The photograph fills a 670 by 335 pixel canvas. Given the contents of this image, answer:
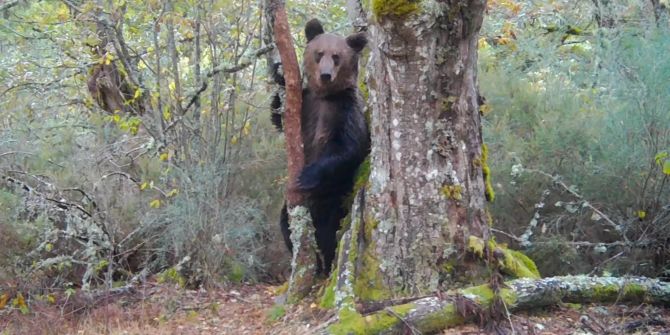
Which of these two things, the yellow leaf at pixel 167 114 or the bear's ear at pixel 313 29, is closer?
the bear's ear at pixel 313 29

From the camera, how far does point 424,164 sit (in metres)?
5.85

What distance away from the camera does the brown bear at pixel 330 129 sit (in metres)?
7.33

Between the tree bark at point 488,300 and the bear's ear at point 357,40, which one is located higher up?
the bear's ear at point 357,40

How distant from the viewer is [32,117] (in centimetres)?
1016

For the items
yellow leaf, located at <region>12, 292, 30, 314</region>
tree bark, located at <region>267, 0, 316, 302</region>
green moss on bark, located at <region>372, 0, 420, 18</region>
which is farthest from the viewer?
yellow leaf, located at <region>12, 292, 30, 314</region>

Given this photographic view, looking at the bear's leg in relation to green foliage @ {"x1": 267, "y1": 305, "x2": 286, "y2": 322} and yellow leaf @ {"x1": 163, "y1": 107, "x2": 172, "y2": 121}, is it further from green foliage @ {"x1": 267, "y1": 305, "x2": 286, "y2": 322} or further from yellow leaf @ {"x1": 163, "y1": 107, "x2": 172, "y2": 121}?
yellow leaf @ {"x1": 163, "y1": 107, "x2": 172, "y2": 121}

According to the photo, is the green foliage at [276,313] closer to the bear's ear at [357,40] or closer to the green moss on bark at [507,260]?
the green moss on bark at [507,260]

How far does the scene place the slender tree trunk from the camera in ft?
18.6

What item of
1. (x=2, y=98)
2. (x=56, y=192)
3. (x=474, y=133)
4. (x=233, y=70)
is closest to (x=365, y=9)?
(x=233, y=70)

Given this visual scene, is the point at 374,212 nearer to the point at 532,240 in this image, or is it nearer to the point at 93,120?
the point at 532,240

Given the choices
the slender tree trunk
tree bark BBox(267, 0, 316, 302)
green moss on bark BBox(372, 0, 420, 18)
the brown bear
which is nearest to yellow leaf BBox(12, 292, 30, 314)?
tree bark BBox(267, 0, 316, 302)

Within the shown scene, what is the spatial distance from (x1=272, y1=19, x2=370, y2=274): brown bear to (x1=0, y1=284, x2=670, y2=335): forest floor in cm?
85

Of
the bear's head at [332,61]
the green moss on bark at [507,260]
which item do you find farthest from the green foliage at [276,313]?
the bear's head at [332,61]

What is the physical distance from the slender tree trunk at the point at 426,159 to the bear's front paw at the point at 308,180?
106 centimetres
